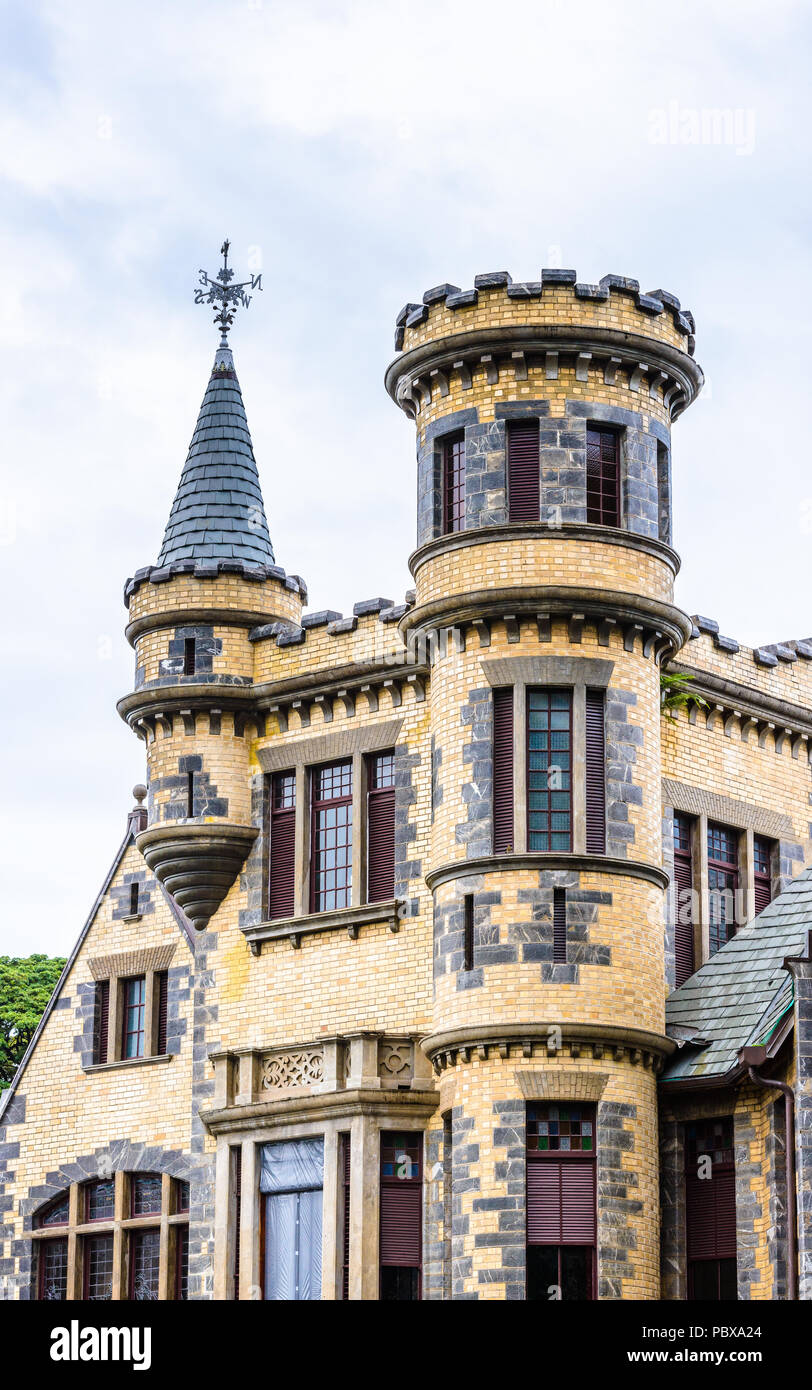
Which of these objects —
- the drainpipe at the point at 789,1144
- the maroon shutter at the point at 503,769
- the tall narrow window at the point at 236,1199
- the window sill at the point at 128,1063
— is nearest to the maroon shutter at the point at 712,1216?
the drainpipe at the point at 789,1144

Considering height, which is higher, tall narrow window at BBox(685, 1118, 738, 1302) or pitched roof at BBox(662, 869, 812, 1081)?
pitched roof at BBox(662, 869, 812, 1081)

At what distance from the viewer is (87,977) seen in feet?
136

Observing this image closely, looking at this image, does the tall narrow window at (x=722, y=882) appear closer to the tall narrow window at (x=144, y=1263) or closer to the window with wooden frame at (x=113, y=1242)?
the window with wooden frame at (x=113, y=1242)

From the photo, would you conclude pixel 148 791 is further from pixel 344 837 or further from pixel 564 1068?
pixel 564 1068

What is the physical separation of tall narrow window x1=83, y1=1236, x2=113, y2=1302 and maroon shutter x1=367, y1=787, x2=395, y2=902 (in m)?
7.78

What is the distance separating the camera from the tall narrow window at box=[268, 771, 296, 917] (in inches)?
1489

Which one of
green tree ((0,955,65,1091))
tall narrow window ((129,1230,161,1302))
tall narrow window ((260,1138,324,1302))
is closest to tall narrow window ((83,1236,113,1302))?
tall narrow window ((129,1230,161,1302))

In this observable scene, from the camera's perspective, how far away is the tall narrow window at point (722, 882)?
37.5 meters

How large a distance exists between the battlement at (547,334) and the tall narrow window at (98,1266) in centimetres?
1431

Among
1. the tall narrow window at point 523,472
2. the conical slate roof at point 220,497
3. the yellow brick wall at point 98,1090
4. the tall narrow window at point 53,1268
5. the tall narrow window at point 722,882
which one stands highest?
the conical slate roof at point 220,497

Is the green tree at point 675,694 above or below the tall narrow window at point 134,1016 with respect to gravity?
above

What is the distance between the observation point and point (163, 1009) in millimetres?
39844

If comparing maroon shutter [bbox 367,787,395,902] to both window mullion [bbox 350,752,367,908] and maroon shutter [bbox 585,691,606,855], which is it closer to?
window mullion [bbox 350,752,367,908]
